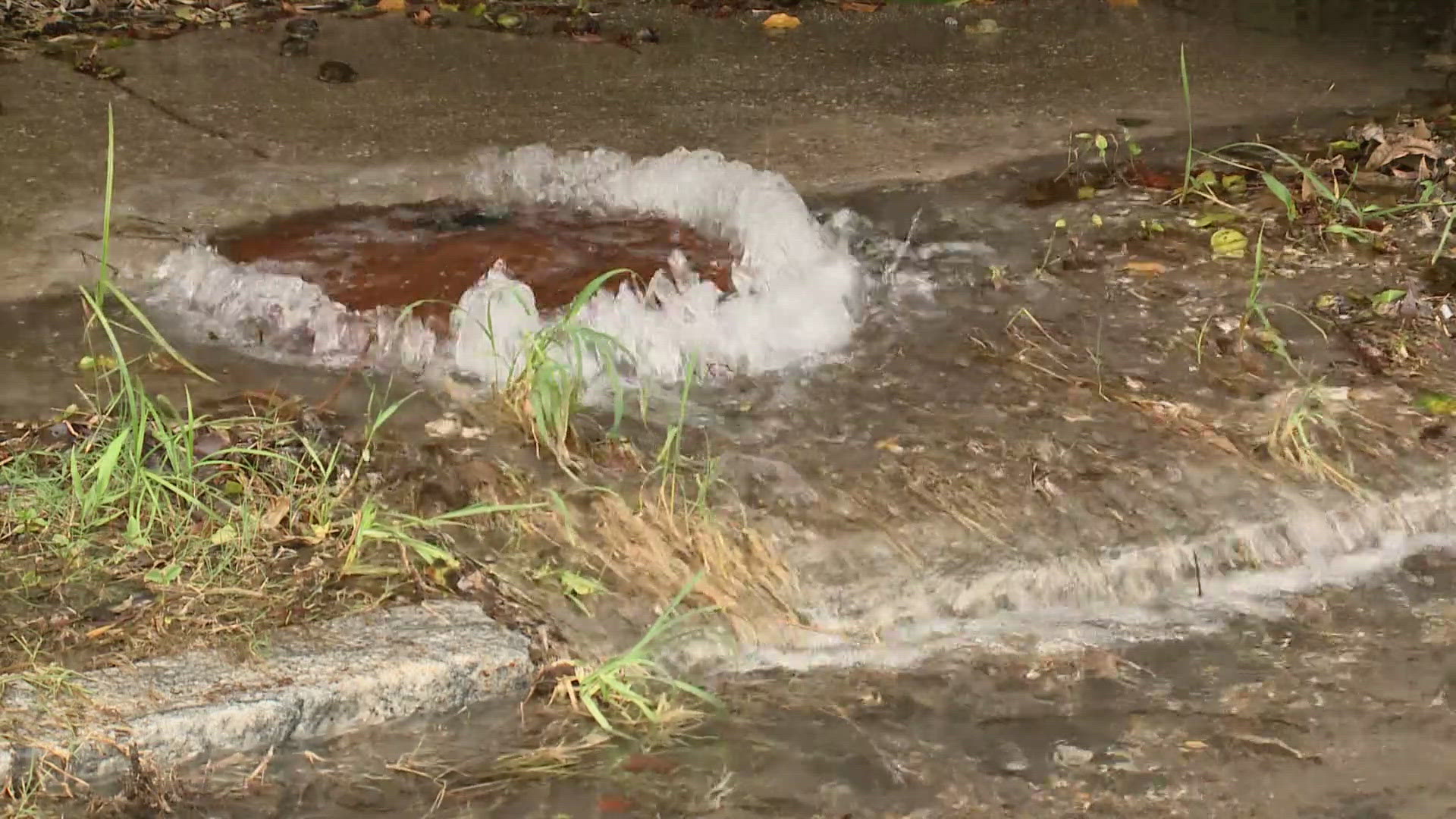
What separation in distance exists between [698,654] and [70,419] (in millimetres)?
1201

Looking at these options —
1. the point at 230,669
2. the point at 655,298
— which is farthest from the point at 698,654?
the point at 655,298

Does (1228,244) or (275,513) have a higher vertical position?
(1228,244)

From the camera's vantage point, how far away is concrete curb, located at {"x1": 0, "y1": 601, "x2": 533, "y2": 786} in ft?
6.80

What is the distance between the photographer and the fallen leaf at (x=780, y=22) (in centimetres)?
559

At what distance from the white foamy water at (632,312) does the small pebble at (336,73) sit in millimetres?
1403

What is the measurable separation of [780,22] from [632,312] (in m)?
2.57

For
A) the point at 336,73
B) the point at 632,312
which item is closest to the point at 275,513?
the point at 632,312

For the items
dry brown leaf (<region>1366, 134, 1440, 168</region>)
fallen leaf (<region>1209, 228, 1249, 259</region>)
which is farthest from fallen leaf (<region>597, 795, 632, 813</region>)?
dry brown leaf (<region>1366, 134, 1440, 168</region>)

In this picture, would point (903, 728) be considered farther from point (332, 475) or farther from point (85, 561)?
point (85, 561)

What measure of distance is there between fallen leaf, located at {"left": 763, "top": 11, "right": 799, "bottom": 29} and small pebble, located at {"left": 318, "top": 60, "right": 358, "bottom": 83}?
4.71 feet

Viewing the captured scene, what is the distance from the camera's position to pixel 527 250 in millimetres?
3713

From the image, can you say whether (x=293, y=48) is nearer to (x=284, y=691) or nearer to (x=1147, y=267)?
(x=1147, y=267)

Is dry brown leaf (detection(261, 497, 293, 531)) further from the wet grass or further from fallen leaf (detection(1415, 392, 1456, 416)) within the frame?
fallen leaf (detection(1415, 392, 1456, 416))

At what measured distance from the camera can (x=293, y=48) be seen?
512 centimetres
